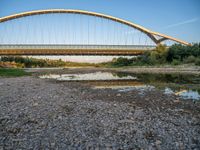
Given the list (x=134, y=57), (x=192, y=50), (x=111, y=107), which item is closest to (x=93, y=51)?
(x=134, y=57)

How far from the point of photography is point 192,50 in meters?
52.5

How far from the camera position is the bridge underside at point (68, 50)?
57.2 metres

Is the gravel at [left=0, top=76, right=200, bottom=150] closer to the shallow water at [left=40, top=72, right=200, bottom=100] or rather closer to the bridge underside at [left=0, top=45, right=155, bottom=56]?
the shallow water at [left=40, top=72, right=200, bottom=100]

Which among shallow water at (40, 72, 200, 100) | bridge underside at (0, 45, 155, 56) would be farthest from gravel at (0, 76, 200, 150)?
bridge underside at (0, 45, 155, 56)

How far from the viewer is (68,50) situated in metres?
59.2

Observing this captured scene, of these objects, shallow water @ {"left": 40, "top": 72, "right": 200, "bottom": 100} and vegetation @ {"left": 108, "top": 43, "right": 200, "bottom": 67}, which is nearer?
shallow water @ {"left": 40, "top": 72, "right": 200, "bottom": 100}

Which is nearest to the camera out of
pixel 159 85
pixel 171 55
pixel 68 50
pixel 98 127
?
pixel 98 127

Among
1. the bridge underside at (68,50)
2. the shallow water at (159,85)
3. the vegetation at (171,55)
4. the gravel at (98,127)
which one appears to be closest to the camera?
the gravel at (98,127)

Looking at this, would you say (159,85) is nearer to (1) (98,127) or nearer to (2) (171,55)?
(1) (98,127)

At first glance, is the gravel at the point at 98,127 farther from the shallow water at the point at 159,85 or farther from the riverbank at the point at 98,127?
the shallow water at the point at 159,85

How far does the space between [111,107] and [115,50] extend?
53374 millimetres

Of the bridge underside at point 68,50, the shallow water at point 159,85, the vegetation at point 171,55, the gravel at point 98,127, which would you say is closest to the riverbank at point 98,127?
the gravel at point 98,127

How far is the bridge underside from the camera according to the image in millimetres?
57156

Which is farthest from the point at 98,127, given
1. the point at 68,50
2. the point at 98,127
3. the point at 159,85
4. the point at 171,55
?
the point at 171,55
